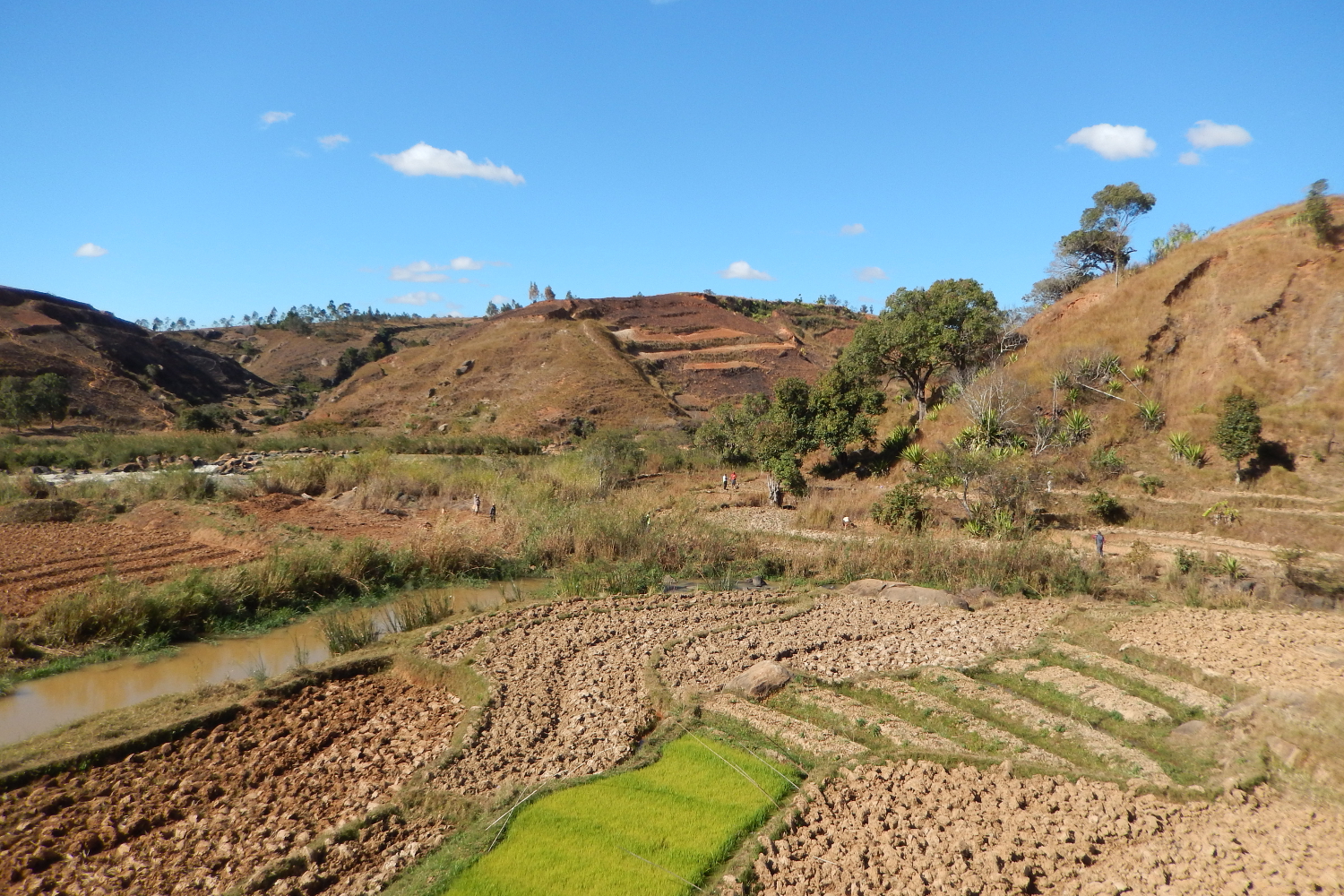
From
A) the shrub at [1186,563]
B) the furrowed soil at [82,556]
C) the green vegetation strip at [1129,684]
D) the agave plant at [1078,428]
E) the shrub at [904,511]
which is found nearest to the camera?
the green vegetation strip at [1129,684]

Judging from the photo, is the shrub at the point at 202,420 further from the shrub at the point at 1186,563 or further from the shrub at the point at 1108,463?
the shrub at the point at 1186,563

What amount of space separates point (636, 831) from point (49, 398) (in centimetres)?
4666

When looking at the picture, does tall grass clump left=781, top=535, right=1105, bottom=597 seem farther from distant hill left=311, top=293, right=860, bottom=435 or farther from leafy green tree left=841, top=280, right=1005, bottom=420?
distant hill left=311, top=293, right=860, bottom=435

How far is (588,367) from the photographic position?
5041 cm

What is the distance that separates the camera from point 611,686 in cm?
800

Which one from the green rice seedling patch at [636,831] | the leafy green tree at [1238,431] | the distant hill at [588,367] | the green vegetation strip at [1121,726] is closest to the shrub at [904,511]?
the green vegetation strip at [1121,726]

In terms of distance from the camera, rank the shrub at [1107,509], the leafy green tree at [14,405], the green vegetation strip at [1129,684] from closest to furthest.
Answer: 1. the green vegetation strip at [1129,684]
2. the shrub at [1107,509]
3. the leafy green tree at [14,405]

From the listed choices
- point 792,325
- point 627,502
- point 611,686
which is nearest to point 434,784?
point 611,686

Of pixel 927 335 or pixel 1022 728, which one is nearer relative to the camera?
pixel 1022 728

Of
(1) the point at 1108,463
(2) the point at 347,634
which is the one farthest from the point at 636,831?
(1) the point at 1108,463

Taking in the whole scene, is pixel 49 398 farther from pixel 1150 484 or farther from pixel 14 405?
pixel 1150 484

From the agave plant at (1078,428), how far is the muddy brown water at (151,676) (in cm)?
1757

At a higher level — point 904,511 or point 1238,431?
point 1238,431

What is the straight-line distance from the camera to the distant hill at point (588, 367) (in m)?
46.5
